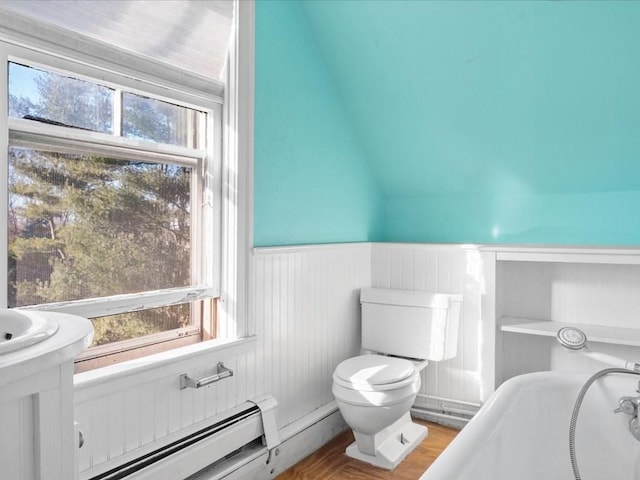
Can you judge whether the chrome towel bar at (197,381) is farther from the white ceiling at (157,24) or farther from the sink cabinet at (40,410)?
the white ceiling at (157,24)

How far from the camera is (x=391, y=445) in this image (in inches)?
102

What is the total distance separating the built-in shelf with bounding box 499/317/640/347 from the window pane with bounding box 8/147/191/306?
1.77 meters

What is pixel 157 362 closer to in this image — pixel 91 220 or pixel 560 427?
pixel 91 220

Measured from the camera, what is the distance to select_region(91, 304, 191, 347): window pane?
5.97 feet

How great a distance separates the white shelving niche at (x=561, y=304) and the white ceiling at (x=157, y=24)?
1.79 m

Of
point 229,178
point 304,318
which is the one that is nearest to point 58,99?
point 229,178

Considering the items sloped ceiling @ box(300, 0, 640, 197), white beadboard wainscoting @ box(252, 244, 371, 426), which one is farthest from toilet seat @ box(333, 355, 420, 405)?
sloped ceiling @ box(300, 0, 640, 197)

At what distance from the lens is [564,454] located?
1.93m

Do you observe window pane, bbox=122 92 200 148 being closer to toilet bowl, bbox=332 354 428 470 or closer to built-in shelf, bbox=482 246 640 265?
toilet bowl, bbox=332 354 428 470

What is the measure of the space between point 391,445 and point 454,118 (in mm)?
1866

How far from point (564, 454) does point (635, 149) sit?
1596mm

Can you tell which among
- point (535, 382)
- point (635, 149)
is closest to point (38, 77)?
point (535, 382)

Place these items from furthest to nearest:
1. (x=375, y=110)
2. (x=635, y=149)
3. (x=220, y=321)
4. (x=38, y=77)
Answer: (x=375, y=110) < (x=635, y=149) < (x=220, y=321) < (x=38, y=77)

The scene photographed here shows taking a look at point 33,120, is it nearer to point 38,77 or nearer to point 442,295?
point 38,77
